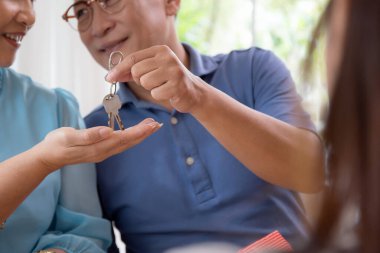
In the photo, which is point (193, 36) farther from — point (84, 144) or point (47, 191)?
point (84, 144)

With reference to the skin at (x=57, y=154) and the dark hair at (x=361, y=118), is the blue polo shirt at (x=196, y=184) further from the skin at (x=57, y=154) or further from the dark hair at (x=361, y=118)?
the dark hair at (x=361, y=118)

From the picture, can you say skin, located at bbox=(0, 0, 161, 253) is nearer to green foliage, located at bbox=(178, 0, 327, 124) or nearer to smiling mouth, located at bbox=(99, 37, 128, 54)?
smiling mouth, located at bbox=(99, 37, 128, 54)

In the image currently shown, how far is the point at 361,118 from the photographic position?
0.48m

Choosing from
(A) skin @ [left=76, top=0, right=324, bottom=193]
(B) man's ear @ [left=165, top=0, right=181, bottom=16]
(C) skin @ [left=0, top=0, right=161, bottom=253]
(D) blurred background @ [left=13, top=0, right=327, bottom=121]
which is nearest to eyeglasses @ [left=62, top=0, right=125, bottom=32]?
(A) skin @ [left=76, top=0, right=324, bottom=193]

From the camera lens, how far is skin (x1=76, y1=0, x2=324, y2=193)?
3.40 feet

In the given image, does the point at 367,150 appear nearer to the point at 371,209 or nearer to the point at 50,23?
the point at 371,209

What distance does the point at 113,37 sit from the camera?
4.41ft

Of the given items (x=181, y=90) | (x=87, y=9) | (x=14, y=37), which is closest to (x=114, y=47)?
(x=87, y=9)

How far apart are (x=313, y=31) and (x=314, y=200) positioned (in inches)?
5.9

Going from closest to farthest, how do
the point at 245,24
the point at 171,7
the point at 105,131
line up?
the point at 105,131, the point at 171,7, the point at 245,24

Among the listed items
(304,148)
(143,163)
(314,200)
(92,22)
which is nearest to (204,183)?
(143,163)

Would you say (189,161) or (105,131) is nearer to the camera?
(105,131)

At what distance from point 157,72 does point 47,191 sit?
1.22 feet

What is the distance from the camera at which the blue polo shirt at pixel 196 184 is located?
4.20 feet
